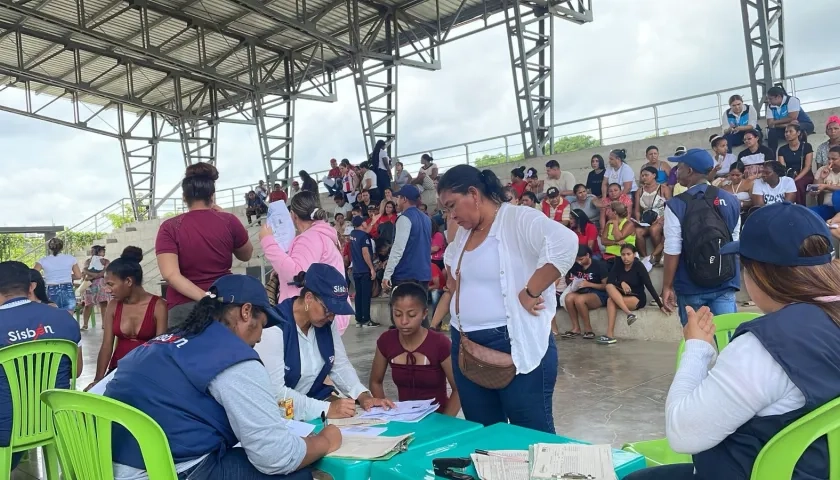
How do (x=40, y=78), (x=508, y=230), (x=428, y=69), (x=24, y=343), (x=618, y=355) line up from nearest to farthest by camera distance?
1. (x=508, y=230)
2. (x=24, y=343)
3. (x=618, y=355)
4. (x=428, y=69)
5. (x=40, y=78)

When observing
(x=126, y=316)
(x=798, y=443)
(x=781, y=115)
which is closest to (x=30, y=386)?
(x=126, y=316)

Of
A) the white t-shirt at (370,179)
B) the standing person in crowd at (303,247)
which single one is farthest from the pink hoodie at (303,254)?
the white t-shirt at (370,179)

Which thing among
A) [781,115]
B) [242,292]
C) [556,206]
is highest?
[781,115]

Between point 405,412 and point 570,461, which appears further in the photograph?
point 405,412

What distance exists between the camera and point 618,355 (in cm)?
603

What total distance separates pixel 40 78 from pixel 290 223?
15.4 meters

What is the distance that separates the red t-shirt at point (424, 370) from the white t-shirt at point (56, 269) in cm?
717

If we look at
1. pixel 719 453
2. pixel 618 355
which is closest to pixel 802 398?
pixel 719 453

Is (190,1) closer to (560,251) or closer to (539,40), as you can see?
(539,40)

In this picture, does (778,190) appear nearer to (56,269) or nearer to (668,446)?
(668,446)

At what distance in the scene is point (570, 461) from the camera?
1.63m

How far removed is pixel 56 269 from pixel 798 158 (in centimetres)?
975

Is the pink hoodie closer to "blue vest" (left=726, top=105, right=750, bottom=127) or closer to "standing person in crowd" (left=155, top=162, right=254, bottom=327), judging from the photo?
"standing person in crowd" (left=155, top=162, right=254, bottom=327)

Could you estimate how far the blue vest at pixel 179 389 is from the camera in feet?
5.63
